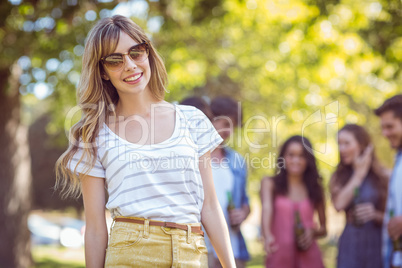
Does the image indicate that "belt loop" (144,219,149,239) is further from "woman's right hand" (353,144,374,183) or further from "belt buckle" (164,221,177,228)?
"woman's right hand" (353,144,374,183)

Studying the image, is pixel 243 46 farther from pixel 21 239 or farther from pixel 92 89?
pixel 92 89

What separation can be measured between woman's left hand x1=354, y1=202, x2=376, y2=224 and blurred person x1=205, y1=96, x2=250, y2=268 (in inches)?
43.1

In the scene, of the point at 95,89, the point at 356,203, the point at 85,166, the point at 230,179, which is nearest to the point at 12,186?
the point at 230,179

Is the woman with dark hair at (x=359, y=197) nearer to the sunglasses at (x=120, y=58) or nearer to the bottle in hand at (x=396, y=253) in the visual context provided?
the bottle in hand at (x=396, y=253)

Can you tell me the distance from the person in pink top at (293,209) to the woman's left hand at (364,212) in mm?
347

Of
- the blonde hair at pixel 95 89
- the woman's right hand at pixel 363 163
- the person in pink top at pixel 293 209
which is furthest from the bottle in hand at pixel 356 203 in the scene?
the blonde hair at pixel 95 89

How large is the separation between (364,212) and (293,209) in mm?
677

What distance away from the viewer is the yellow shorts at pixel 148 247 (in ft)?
7.04

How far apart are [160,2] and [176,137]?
692cm

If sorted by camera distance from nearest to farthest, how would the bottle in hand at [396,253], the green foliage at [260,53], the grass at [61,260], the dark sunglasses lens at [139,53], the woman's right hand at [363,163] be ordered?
the dark sunglasses lens at [139,53] → the bottle in hand at [396,253] → the woman's right hand at [363,163] → the green foliage at [260,53] → the grass at [61,260]

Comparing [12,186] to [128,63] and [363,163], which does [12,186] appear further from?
[128,63]

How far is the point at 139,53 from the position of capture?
2412 millimetres

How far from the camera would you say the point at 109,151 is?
2283mm

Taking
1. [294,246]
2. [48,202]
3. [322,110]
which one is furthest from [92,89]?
[48,202]
